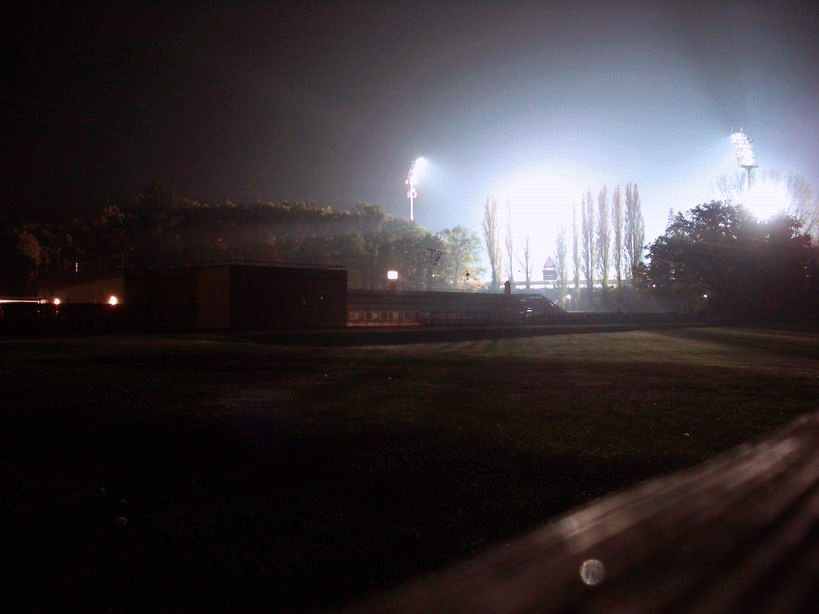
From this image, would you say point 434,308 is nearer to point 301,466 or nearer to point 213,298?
point 213,298

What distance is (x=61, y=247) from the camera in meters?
68.4

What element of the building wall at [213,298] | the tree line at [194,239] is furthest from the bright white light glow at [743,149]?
the building wall at [213,298]

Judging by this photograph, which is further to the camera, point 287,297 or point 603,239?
point 603,239

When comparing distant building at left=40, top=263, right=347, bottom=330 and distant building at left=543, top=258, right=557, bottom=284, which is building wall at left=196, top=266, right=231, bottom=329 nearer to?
distant building at left=40, top=263, right=347, bottom=330

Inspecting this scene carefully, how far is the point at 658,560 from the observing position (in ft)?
14.6

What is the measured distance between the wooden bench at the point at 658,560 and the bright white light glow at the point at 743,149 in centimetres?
7221

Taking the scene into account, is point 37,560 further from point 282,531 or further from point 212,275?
point 212,275

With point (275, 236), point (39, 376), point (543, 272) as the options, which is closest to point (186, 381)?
point (39, 376)

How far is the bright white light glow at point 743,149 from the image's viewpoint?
67312 millimetres

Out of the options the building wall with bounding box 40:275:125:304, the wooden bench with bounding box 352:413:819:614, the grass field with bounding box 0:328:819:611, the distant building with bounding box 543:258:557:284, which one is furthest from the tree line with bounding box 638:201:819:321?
the wooden bench with bounding box 352:413:819:614

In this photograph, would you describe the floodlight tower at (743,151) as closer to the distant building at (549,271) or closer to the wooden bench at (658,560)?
the distant building at (549,271)

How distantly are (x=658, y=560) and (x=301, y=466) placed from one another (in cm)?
358

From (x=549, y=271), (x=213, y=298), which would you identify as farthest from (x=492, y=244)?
(x=213, y=298)

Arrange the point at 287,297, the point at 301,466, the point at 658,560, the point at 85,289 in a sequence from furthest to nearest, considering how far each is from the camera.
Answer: the point at 85,289 → the point at 287,297 → the point at 301,466 → the point at 658,560
